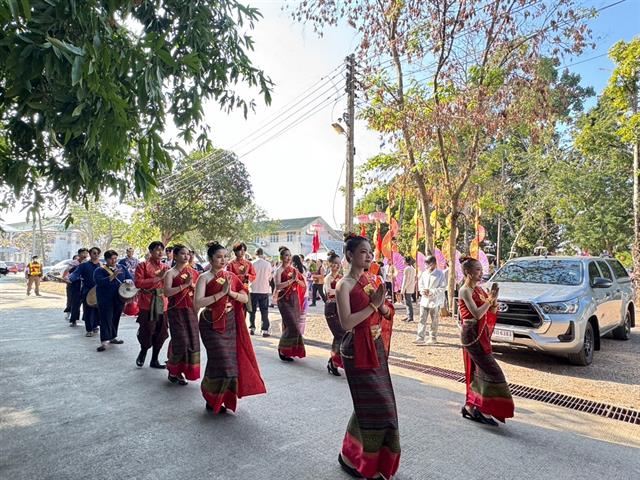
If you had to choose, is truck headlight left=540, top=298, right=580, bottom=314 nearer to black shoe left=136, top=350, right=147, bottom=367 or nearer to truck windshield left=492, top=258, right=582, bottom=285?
truck windshield left=492, top=258, right=582, bottom=285

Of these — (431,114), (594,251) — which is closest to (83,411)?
(431,114)

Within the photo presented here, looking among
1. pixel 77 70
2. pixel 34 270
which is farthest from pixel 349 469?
pixel 34 270

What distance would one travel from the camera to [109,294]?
322 inches

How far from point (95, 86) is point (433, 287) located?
23.8 feet

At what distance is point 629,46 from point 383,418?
660 inches

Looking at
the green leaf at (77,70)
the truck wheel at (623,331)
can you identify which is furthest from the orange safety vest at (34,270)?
the truck wheel at (623,331)

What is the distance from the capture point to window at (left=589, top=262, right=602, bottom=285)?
7.74 meters

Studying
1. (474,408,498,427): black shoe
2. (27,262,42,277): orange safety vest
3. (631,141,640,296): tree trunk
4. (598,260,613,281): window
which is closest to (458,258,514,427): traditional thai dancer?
(474,408,498,427): black shoe

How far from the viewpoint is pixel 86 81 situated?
2.55 metres

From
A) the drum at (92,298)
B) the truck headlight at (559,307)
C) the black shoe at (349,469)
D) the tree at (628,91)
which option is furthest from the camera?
the tree at (628,91)

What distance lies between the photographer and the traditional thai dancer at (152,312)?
6.43m

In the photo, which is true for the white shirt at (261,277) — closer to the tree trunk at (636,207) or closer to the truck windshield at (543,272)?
the truck windshield at (543,272)

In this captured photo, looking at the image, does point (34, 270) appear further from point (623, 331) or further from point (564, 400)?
point (623, 331)

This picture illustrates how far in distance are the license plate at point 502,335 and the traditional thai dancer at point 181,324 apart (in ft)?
14.7
